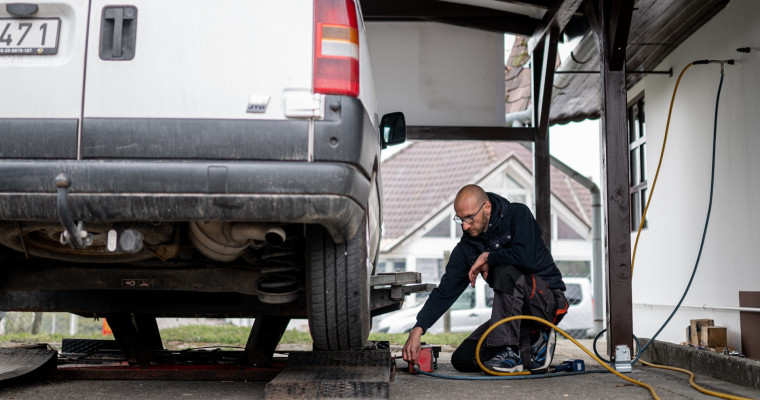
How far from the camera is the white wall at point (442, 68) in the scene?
28.1 ft

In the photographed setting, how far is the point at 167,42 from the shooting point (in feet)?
9.47

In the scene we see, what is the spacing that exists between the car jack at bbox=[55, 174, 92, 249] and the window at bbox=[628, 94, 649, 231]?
7153 millimetres

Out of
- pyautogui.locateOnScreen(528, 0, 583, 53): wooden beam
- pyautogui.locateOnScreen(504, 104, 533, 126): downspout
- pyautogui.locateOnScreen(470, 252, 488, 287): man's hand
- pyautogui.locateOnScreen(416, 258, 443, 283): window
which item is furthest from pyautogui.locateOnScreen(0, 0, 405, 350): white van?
pyautogui.locateOnScreen(416, 258, 443, 283): window

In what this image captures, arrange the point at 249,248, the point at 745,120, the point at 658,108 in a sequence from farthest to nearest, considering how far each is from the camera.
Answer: the point at 658,108 → the point at 745,120 → the point at 249,248

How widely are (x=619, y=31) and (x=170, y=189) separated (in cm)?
369

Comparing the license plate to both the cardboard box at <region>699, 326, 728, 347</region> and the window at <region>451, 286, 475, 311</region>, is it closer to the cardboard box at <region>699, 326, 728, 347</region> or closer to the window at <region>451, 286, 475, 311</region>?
the cardboard box at <region>699, 326, 728, 347</region>

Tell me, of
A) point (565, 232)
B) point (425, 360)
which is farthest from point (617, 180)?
point (565, 232)

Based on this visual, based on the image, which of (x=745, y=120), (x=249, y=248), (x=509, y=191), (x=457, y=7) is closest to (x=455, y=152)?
(x=509, y=191)

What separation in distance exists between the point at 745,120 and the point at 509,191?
18298mm

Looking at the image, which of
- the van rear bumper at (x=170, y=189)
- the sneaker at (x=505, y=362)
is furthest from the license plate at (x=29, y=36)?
the sneaker at (x=505, y=362)

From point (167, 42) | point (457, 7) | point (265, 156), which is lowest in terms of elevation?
point (265, 156)

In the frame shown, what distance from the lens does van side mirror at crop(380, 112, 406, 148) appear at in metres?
4.99

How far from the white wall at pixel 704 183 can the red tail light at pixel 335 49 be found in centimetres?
388

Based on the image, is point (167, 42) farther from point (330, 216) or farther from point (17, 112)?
point (330, 216)
